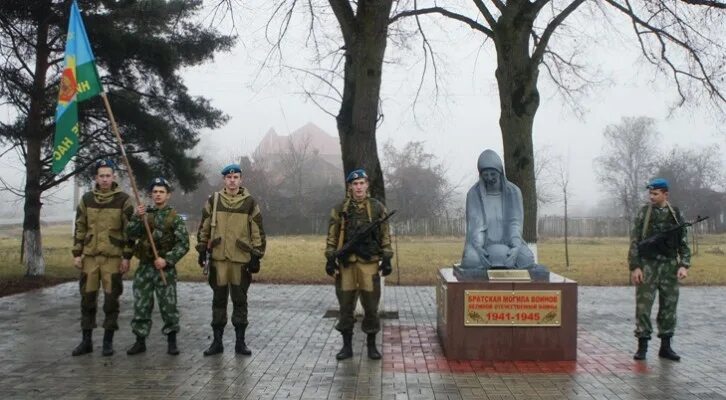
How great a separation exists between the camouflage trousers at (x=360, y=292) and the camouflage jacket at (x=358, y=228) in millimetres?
132

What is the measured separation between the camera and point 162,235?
7.64 meters

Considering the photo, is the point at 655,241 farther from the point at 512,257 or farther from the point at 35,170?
the point at 35,170

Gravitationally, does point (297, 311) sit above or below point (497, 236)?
below

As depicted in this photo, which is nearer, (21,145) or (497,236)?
(497,236)

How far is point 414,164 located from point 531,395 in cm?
3578

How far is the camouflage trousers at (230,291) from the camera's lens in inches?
300

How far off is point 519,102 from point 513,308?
5755 millimetres

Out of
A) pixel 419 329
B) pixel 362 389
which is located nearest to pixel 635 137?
pixel 419 329

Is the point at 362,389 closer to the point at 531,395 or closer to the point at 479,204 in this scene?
the point at 531,395

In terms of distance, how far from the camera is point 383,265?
293 inches

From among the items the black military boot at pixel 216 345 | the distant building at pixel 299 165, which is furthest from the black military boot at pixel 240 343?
the distant building at pixel 299 165

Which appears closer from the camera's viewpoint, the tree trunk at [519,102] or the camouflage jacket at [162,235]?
the camouflage jacket at [162,235]

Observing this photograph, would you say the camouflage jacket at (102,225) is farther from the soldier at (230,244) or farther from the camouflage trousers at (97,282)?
the soldier at (230,244)

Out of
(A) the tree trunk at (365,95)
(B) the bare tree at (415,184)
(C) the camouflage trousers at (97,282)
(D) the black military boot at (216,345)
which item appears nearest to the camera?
(C) the camouflage trousers at (97,282)
